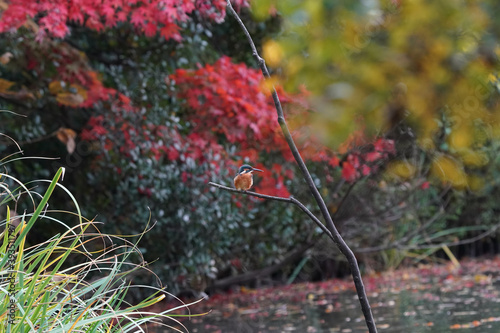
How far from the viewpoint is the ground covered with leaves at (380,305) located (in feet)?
20.8

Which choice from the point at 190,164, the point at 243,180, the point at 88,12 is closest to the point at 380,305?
the point at 190,164

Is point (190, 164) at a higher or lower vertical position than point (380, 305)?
Answer: higher

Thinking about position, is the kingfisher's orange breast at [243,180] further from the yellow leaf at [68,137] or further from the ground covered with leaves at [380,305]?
the yellow leaf at [68,137]

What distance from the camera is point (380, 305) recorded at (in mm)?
7430

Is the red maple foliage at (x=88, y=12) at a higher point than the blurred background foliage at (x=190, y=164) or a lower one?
higher

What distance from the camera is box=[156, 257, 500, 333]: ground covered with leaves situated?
6.33 metres

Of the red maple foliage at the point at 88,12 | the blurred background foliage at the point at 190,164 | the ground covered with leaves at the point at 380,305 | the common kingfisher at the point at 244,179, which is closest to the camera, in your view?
the common kingfisher at the point at 244,179

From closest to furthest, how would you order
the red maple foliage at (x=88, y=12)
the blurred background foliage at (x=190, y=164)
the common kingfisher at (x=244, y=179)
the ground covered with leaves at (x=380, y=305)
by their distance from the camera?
the common kingfisher at (x=244, y=179) < the red maple foliage at (x=88, y=12) < the ground covered with leaves at (x=380, y=305) < the blurred background foliage at (x=190, y=164)

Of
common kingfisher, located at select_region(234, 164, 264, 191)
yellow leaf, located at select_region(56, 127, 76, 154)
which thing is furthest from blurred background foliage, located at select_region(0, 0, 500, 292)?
common kingfisher, located at select_region(234, 164, 264, 191)

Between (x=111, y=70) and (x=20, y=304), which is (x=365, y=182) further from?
(x=20, y=304)

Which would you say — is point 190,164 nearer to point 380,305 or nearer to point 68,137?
point 68,137

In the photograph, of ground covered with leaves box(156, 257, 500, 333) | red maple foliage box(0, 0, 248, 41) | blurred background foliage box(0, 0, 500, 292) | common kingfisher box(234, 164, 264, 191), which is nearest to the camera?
common kingfisher box(234, 164, 264, 191)

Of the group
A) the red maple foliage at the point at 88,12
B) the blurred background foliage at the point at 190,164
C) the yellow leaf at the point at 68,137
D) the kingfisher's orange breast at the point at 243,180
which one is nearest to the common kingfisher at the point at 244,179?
the kingfisher's orange breast at the point at 243,180

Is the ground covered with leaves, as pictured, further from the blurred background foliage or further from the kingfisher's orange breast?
the kingfisher's orange breast
